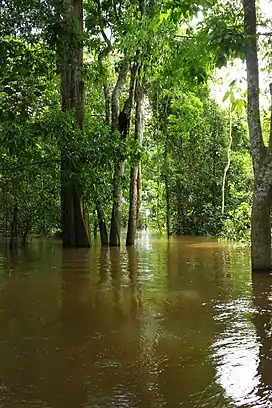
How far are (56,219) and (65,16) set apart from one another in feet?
41.2

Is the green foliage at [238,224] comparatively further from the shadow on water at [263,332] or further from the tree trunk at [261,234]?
the shadow on water at [263,332]

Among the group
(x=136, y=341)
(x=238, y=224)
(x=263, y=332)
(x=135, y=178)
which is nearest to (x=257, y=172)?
(x=263, y=332)

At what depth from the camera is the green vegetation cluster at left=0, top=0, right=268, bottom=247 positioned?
271 inches

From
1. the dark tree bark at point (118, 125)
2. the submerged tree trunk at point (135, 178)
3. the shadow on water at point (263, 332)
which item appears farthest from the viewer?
the submerged tree trunk at point (135, 178)

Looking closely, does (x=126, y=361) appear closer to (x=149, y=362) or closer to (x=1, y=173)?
(x=149, y=362)

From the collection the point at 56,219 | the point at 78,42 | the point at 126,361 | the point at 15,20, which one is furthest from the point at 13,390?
the point at 56,219

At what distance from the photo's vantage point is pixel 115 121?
18031 mm

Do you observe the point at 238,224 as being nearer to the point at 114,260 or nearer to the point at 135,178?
the point at 135,178

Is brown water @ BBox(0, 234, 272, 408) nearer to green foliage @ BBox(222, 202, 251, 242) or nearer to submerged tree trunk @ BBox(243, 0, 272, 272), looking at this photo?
submerged tree trunk @ BBox(243, 0, 272, 272)

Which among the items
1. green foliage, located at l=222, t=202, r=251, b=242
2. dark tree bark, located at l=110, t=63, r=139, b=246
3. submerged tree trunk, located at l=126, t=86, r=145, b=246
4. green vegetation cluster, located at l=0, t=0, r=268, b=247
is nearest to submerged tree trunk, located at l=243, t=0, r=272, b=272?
green vegetation cluster, located at l=0, t=0, r=268, b=247

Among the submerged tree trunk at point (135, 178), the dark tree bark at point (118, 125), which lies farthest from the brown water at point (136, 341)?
the submerged tree trunk at point (135, 178)

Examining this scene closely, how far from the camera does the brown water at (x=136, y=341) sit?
3412 mm

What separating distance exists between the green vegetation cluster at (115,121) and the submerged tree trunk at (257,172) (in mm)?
380

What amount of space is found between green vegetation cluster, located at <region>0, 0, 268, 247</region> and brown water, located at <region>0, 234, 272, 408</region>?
259cm
